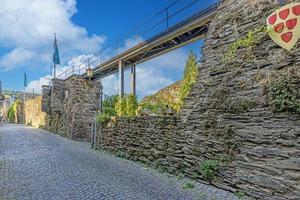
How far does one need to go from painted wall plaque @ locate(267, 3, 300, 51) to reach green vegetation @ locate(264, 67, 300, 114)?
0.49 metres

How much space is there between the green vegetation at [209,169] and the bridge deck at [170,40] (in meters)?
5.20

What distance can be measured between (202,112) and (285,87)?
219 centimetres

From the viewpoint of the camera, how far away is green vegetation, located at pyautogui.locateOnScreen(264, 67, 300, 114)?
5363 millimetres

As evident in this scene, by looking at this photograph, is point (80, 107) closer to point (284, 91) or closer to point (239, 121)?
point (239, 121)

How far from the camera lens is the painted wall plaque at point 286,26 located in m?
5.61

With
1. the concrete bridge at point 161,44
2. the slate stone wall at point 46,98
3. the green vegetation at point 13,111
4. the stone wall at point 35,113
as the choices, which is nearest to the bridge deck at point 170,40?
A: the concrete bridge at point 161,44

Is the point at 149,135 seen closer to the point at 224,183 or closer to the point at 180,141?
the point at 180,141

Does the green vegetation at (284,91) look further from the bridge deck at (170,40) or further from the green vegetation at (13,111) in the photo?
the green vegetation at (13,111)

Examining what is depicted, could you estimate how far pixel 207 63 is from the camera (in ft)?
24.7

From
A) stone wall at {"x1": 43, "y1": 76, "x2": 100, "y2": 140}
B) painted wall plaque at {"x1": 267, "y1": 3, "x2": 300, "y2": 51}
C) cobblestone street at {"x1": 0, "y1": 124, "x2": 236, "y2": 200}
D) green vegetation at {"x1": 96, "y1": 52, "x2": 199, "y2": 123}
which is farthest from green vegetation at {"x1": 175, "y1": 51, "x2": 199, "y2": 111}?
stone wall at {"x1": 43, "y1": 76, "x2": 100, "y2": 140}

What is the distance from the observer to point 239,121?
636 centimetres

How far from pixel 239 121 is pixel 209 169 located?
4.10ft

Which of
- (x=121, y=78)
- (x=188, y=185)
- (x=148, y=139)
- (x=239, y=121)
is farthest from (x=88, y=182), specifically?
(x=121, y=78)

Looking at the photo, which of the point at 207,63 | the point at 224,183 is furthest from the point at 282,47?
the point at 224,183
